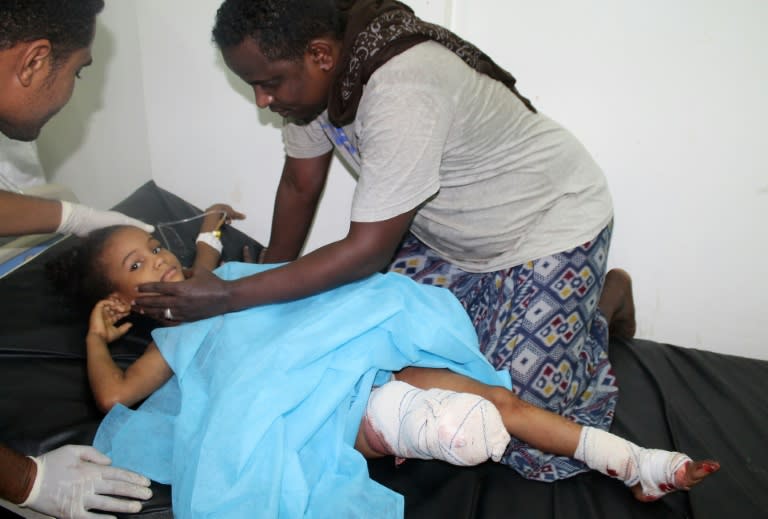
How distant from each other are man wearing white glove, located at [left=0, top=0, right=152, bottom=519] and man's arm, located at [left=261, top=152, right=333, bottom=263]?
634 millimetres

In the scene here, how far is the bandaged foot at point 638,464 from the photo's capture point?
1073 millimetres

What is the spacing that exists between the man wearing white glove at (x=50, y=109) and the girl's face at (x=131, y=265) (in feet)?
1.21

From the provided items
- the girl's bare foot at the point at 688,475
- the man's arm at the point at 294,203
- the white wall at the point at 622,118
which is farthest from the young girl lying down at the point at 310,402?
the white wall at the point at 622,118

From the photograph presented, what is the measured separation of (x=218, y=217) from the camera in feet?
6.11

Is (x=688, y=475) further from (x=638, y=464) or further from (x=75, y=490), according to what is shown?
(x=75, y=490)

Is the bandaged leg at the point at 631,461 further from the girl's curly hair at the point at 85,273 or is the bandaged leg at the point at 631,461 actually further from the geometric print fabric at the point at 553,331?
the girl's curly hair at the point at 85,273

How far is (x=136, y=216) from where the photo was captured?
1.73 metres

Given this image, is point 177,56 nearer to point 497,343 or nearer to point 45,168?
point 45,168

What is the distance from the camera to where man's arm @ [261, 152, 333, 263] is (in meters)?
1.62

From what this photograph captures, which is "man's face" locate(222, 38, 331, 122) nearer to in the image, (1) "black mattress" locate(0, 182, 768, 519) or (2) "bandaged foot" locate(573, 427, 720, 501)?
(1) "black mattress" locate(0, 182, 768, 519)

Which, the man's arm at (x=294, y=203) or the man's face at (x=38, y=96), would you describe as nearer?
the man's face at (x=38, y=96)

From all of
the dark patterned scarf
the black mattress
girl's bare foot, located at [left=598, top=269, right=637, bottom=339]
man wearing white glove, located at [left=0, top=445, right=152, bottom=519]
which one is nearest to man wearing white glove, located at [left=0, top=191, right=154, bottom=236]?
the black mattress

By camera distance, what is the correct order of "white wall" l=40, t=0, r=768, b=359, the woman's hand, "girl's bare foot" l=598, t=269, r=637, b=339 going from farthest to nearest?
"girl's bare foot" l=598, t=269, r=637, b=339 < "white wall" l=40, t=0, r=768, b=359 < the woman's hand

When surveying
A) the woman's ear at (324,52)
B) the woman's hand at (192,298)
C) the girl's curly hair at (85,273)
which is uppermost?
the woman's ear at (324,52)
